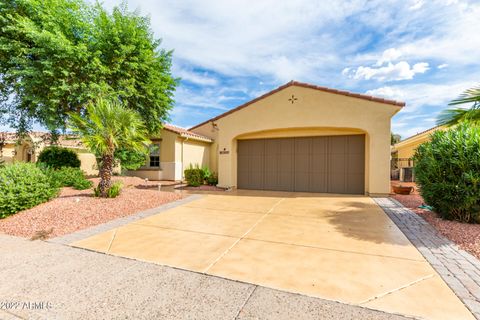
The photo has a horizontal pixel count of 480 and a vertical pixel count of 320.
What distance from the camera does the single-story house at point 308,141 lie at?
358 inches

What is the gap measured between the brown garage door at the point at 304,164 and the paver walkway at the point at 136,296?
8.65 metres

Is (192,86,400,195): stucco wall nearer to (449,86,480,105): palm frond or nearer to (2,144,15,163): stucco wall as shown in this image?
(449,86,480,105): palm frond

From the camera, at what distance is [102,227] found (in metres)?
5.14

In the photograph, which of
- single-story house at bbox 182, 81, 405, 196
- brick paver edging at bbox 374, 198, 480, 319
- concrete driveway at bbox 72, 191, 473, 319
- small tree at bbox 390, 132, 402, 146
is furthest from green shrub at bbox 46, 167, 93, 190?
small tree at bbox 390, 132, 402, 146

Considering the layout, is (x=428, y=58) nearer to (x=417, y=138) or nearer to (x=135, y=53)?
(x=417, y=138)

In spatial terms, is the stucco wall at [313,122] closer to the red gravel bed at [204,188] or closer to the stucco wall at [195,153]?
the red gravel bed at [204,188]

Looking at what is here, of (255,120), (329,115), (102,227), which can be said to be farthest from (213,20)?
(102,227)

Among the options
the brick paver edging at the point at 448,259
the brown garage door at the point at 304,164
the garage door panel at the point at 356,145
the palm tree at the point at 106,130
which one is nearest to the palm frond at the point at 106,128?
the palm tree at the point at 106,130

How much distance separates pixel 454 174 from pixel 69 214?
31.0 ft

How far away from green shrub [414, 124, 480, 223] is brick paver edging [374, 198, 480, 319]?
67cm

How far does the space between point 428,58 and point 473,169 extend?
587cm

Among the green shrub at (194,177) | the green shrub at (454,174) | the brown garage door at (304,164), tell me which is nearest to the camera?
the green shrub at (454,174)

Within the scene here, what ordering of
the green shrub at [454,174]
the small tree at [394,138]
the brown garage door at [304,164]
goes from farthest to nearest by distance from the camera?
the small tree at [394,138] < the brown garage door at [304,164] < the green shrub at [454,174]

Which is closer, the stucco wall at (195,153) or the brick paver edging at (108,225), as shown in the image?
the brick paver edging at (108,225)
